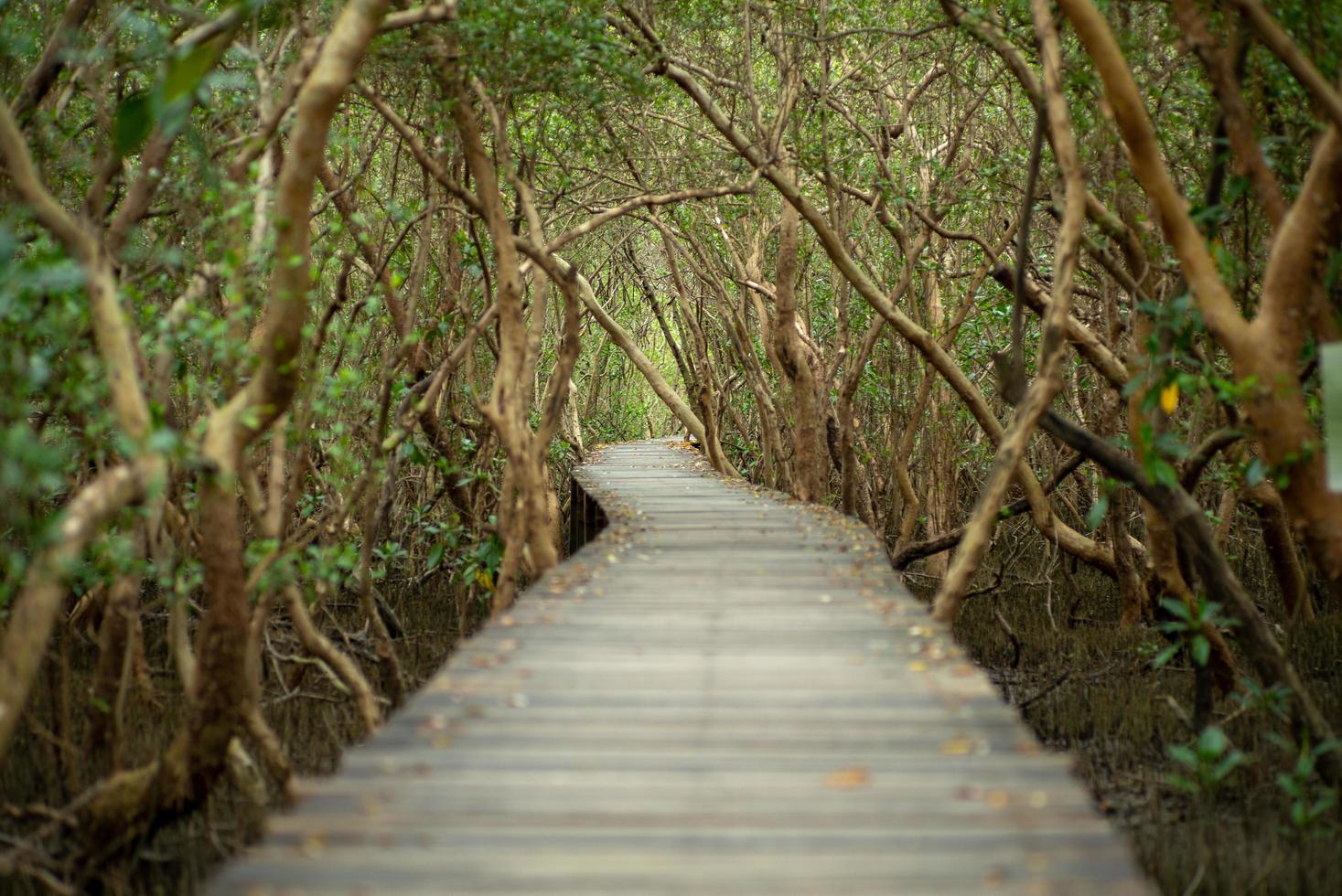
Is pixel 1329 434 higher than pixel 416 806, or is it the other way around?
pixel 1329 434

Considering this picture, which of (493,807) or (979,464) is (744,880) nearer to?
(493,807)

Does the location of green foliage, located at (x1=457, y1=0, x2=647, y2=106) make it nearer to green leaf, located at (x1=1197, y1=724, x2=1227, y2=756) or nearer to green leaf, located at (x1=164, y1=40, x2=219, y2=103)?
green leaf, located at (x1=164, y1=40, x2=219, y2=103)

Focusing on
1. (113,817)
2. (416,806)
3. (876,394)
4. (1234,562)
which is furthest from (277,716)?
(1234,562)

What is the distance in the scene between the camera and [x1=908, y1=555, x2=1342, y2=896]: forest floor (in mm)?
4219

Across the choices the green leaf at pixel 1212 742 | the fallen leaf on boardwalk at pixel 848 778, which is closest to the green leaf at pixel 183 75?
the fallen leaf on boardwalk at pixel 848 778

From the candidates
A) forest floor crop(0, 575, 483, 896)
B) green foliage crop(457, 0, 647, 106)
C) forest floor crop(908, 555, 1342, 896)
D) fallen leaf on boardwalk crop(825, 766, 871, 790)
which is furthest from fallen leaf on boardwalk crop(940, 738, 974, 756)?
green foliage crop(457, 0, 647, 106)

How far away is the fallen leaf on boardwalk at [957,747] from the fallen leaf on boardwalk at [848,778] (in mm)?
223

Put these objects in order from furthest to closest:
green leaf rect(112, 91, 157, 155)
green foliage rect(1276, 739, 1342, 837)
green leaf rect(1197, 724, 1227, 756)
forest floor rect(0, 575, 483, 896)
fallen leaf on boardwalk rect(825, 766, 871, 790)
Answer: forest floor rect(0, 575, 483, 896) < green leaf rect(1197, 724, 1227, 756) < green foliage rect(1276, 739, 1342, 837) < green leaf rect(112, 91, 157, 155) < fallen leaf on boardwalk rect(825, 766, 871, 790)

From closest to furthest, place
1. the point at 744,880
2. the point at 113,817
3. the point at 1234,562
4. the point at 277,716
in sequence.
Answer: the point at 744,880
the point at 113,817
the point at 277,716
the point at 1234,562

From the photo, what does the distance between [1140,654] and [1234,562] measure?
3.47 metres

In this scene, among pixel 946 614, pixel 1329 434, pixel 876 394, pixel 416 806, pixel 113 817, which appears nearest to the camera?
pixel 416 806

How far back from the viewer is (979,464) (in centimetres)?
1225

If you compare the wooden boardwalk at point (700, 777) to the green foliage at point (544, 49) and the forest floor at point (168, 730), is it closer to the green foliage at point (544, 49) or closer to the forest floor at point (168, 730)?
the forest floor at point (168, 730)

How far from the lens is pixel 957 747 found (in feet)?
9.25
